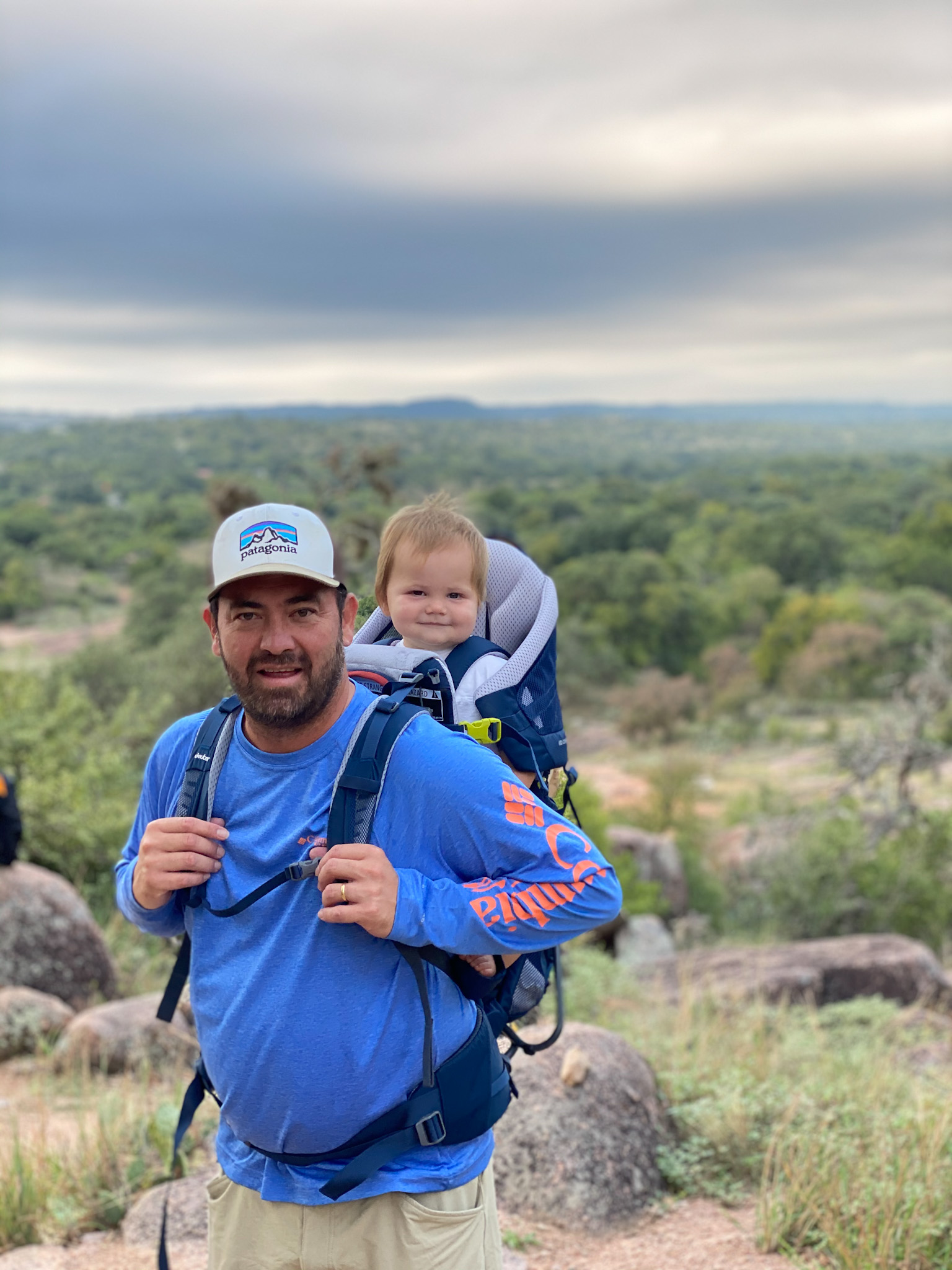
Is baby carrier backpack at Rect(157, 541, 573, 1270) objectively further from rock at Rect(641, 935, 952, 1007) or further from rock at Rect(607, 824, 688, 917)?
rock at Rect(607, 824, 688, 917)

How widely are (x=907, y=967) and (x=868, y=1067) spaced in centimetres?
484

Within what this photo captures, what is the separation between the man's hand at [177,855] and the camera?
217 centimetres

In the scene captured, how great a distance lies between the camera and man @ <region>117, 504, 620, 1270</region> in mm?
2148

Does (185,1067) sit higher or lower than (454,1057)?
lower

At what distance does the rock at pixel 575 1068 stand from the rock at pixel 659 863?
43.4 feet

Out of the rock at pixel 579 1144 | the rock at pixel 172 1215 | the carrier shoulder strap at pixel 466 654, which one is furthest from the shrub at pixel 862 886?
the carrier shoulder strap at pixel 466 654

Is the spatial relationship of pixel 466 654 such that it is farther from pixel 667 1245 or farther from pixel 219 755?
pixel 667 1245

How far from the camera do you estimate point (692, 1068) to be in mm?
5402

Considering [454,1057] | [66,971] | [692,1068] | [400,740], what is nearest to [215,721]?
[400,740]

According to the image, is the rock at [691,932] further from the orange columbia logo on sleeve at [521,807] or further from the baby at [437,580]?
the orange columbia logo on sleeve at [521,807]

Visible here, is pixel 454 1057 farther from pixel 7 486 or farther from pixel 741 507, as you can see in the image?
pixel 7 486

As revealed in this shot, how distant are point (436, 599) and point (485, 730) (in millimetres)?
396

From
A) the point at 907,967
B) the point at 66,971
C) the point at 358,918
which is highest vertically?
the point at 358,918

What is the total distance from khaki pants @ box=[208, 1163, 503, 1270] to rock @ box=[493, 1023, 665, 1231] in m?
2.26
